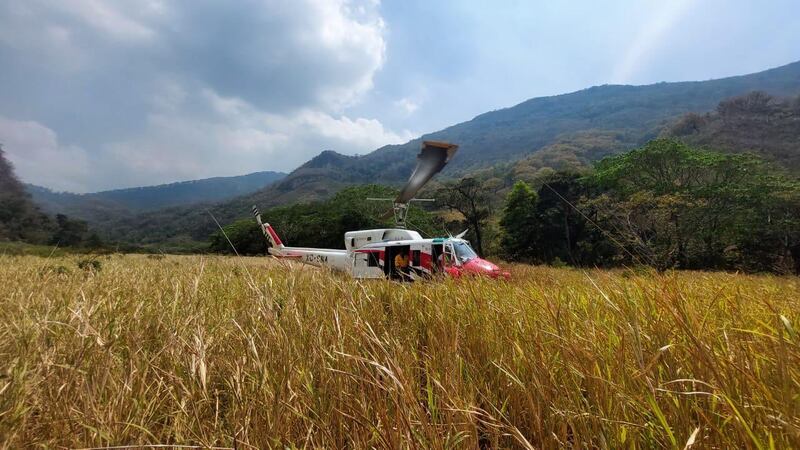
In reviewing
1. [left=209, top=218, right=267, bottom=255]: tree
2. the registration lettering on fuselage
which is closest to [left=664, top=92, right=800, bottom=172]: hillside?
the registration lettering on fuselage

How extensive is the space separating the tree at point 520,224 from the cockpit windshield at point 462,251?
26.8m

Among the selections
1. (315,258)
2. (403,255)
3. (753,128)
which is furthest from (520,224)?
(753,128)

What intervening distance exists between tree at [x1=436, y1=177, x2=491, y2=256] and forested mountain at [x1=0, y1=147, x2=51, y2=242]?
2039 inches

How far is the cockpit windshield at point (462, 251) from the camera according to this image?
33.0 ft

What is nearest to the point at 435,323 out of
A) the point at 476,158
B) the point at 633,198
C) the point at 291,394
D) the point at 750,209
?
the point at 291,394

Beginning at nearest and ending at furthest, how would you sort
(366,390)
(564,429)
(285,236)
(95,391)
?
(564,429)
(95,391)
(366,390)
(285,236)

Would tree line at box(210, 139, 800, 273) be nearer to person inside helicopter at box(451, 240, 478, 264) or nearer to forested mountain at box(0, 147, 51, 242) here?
person inside helicopter at box(451, 240, 478, 264)

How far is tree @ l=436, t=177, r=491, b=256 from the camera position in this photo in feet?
128

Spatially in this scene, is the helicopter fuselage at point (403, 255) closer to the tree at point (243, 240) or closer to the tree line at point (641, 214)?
the tree line at point (641, 214)

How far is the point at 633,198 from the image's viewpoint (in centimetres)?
2597

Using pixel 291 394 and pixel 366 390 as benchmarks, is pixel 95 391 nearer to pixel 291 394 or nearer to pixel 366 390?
pixel 291 394

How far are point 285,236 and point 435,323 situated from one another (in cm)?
4451

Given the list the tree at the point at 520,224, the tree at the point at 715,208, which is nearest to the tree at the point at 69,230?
the tree at the point at 520,224

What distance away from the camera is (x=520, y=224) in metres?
36.3
